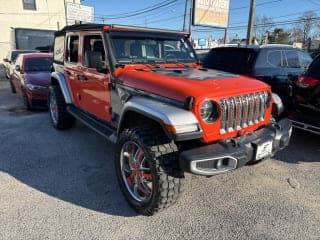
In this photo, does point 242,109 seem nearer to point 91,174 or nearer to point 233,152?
point 233,152

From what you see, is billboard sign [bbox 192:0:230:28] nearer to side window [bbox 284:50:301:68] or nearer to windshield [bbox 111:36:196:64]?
side window [bbox 284:50:301:68]

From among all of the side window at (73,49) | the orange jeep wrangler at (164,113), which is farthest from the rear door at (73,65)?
the orange jeep wrangler at (164,113)

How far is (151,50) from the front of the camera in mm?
3967

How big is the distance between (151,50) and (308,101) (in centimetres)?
280

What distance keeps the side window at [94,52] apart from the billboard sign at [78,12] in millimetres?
19851

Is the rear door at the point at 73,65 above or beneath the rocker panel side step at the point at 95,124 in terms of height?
above

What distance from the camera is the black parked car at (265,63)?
18.7ft

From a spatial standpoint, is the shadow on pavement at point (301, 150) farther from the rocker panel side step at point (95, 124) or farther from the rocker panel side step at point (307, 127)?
the rocker panel side step at point (95, 124)

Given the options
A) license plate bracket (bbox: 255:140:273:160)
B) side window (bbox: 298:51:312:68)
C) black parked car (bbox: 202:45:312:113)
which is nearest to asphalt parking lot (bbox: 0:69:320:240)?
license plate bracket (bbox: 255:140:273:160)

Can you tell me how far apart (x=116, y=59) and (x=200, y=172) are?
1.95 metres

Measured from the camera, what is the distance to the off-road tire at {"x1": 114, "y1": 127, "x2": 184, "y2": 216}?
2.58 meters

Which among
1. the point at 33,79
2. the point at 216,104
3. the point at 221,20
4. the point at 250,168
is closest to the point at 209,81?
the point at 216,104

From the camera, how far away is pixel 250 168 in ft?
13.0

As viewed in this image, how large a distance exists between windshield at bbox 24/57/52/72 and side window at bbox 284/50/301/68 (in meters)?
6.58
